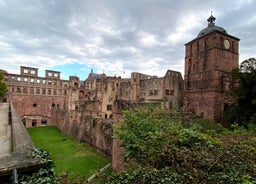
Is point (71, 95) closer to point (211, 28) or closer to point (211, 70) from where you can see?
point (211, 70)

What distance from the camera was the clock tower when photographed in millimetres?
21875

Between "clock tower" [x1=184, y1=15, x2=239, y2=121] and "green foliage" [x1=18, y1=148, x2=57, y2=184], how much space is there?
22482 millimetres

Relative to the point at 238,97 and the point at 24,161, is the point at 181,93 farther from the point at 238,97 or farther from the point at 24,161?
the point at 24,161

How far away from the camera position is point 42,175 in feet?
8.17

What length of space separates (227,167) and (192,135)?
2188 mm

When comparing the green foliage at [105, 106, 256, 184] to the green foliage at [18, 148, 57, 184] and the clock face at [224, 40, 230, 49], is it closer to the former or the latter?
the green foliage at [18, 148, 57, 184]

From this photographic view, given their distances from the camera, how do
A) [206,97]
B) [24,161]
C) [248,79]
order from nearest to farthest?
[24,161], [248,79], [206,97]

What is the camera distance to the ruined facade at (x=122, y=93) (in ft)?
58.7

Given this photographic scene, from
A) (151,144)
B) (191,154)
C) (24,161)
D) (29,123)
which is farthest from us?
(29,123)

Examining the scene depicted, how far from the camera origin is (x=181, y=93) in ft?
96.8

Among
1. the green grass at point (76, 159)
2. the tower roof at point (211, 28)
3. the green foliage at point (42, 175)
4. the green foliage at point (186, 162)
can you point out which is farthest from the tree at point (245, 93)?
the green foliage at point (42, 175)

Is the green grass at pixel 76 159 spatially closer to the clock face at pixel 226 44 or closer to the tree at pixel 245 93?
the tree at pixel 245 93

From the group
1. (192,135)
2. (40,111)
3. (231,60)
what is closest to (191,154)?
(192,135)

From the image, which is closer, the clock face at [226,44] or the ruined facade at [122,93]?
the ruined facade at [122,93]
